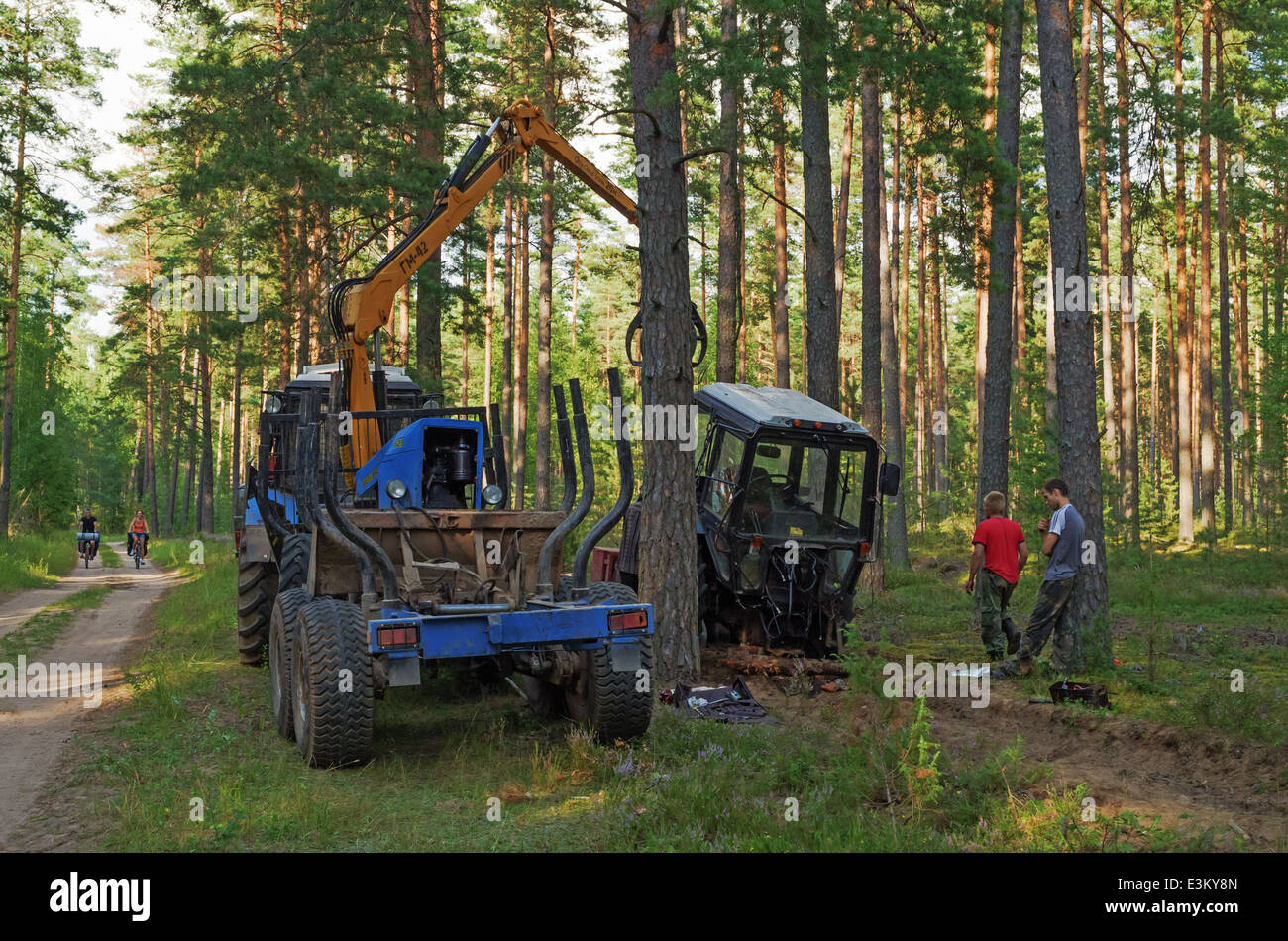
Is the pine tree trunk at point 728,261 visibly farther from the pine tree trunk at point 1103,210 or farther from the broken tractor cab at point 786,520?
the pine tree trunk at point 1103,210

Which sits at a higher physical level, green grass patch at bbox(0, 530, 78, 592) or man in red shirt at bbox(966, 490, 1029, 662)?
man in red shirt at bbox(966, 490, 1029, 662)

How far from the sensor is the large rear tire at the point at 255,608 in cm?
1084

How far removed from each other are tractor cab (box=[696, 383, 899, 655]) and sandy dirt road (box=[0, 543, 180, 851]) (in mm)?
6359

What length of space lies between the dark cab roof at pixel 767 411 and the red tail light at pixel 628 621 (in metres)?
4.21

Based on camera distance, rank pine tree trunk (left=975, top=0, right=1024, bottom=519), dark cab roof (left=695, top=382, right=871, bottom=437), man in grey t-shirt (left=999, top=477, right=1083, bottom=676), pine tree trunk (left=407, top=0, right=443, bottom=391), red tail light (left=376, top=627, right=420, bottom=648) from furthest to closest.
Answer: pine tree trunk (left=407, top=0, right=443, bottom=391) → pine tree trunk (left=975, top=0, right=1024, bottom=519) → dark cab roof (left=695, top=382, right=871, bottom=437) → man in grey t-shirt (left=999, top=477, right=1083, bottom=676) → red tail light (left=376, top=627, right=420, bottom=648)

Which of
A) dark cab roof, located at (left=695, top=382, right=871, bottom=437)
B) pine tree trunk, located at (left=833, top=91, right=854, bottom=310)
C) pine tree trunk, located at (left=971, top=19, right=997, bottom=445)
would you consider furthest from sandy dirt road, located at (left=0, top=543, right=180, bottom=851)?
pine tree trunk, located at (left=833, top=91, right=854, bottom=310)

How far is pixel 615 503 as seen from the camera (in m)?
7.52

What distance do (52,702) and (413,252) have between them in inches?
221

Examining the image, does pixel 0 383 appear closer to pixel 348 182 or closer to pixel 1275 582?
pixel 348 182

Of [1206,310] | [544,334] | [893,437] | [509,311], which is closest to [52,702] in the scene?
[893,437]

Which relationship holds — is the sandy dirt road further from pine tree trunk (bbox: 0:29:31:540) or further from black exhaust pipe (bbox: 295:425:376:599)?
pine tree trunk (bbox: 0:29:31:540)

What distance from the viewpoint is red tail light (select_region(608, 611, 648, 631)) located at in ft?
23.0

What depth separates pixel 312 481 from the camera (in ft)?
24.3

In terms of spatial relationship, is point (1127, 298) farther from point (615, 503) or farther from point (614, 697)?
point (614, 697)
